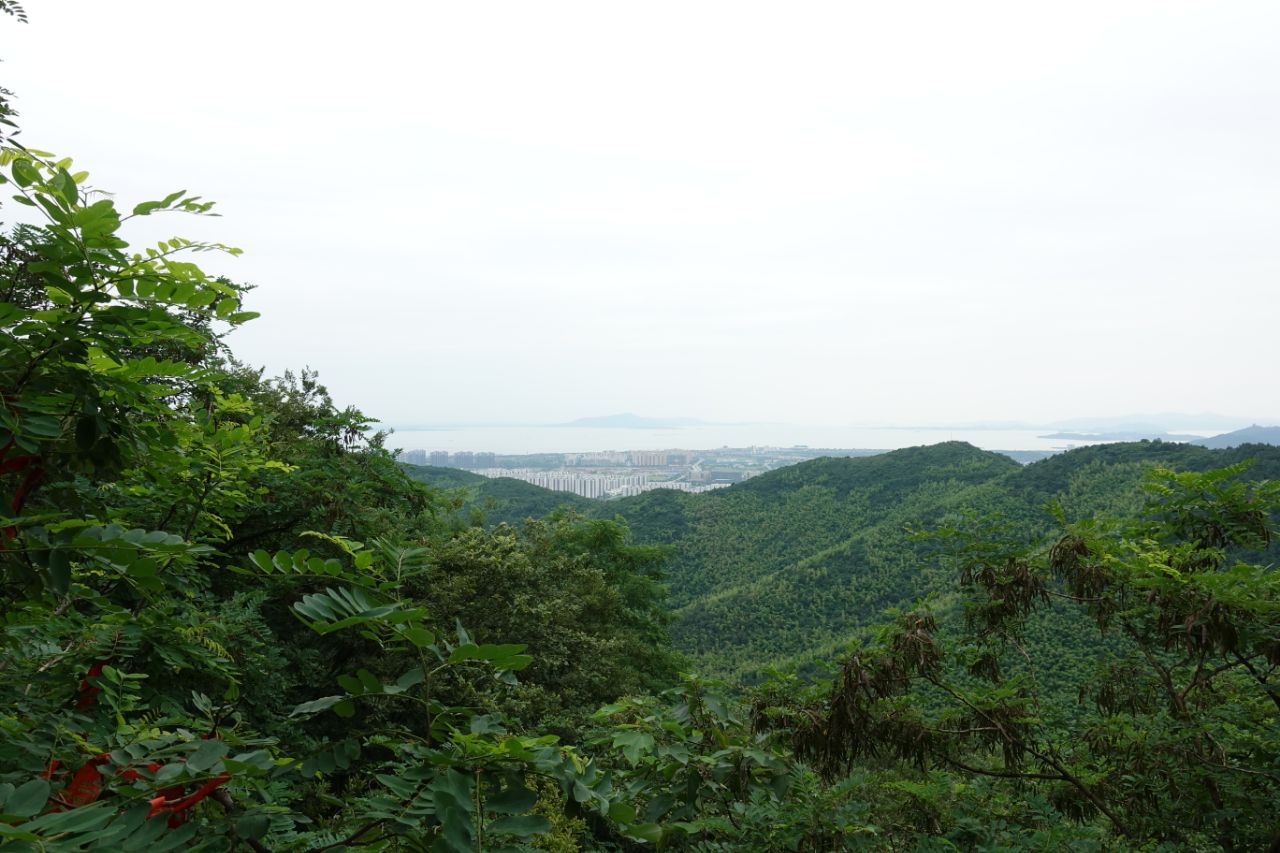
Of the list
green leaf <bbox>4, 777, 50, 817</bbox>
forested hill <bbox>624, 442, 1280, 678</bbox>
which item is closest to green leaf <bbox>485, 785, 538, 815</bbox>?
green leaf <bbox>4, 777, 50, 817</bbox>

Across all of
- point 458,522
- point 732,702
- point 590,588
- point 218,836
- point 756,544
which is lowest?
point 756,544

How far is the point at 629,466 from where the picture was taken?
3287 inches

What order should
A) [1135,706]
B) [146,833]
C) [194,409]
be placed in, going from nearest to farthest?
[146,833], [194,409], [1135,706]

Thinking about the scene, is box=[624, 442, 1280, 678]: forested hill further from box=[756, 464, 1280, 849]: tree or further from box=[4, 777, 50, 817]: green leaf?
box=[4, 777, 50, 817]: green leaf

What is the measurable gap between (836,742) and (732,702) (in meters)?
0.67

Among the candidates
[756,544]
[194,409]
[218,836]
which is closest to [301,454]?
[194,409]

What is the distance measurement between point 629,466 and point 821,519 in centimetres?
4355

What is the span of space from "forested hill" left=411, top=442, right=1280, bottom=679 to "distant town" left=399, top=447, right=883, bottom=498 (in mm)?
5960

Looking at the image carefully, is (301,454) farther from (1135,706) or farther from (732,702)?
(1135,706)

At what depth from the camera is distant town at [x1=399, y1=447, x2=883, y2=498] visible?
5681cm

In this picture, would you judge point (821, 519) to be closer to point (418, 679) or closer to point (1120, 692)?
point (1120, 692)

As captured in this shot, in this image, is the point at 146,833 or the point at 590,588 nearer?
the point at 146,833

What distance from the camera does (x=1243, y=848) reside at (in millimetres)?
2990

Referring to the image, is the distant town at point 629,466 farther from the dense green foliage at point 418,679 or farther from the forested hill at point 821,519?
the dense green foliage at point 418,679
